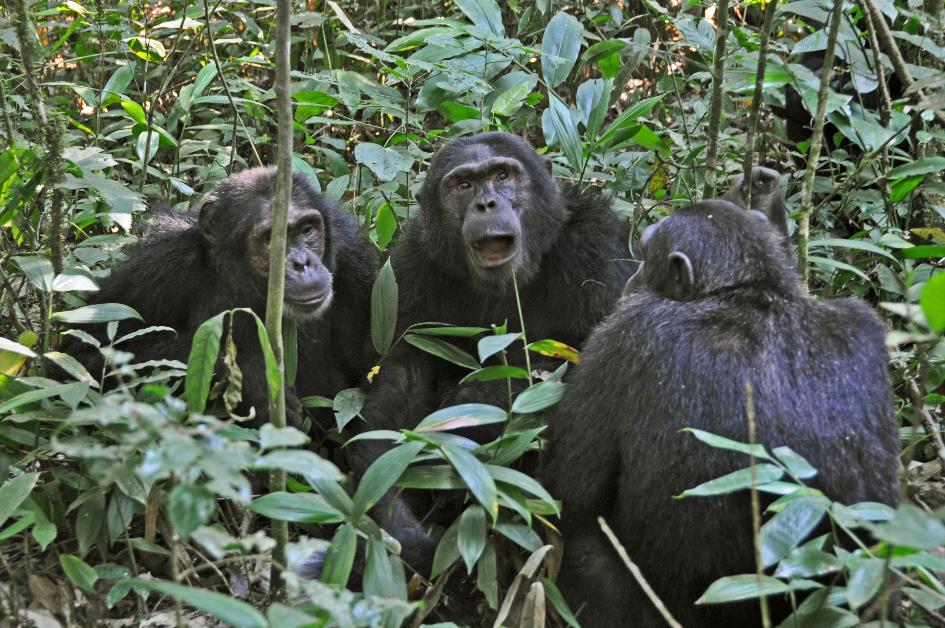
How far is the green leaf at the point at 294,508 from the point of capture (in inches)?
176

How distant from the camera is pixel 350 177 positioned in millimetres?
8734

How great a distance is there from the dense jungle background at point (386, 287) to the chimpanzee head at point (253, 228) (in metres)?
0.61

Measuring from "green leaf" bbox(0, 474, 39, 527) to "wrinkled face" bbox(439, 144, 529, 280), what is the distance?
9.89 feet

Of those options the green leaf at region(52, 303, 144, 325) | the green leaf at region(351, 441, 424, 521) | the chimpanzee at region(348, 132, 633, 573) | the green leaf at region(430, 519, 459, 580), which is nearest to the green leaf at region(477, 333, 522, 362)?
the green leaf at region(351, 441, 424, 521)

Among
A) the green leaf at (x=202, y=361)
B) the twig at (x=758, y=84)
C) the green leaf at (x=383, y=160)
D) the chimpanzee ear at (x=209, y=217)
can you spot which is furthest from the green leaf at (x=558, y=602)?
the chimpanzee ear at (x=209, y=217)

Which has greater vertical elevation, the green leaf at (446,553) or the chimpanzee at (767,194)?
Result: the chimpanzee at (767,194)

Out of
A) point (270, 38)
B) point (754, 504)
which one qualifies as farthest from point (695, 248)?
point (270, 38)

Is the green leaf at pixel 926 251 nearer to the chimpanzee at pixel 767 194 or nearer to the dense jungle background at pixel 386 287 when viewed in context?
the dense jungle background at pixel 386 287

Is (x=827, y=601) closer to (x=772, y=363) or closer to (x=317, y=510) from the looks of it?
(x=772, y=363)

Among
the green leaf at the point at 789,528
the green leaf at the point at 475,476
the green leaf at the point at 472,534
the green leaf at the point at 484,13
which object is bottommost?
the green leaf at the point at 472,534

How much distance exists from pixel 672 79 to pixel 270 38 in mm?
4278

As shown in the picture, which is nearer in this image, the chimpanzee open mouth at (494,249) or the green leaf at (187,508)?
the green leaf at (187,508)

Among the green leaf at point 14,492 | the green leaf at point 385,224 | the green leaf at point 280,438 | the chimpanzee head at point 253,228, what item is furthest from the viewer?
the green leaf at point 385,224

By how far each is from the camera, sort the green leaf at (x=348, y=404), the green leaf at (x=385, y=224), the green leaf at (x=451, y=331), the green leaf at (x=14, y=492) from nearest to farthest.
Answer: the green leaf at (x=14, y=492)
the green leaf at (x=451, y=331)
the green leaf at (x=348, y=404)
the green leaf at (x=385, y=224)
